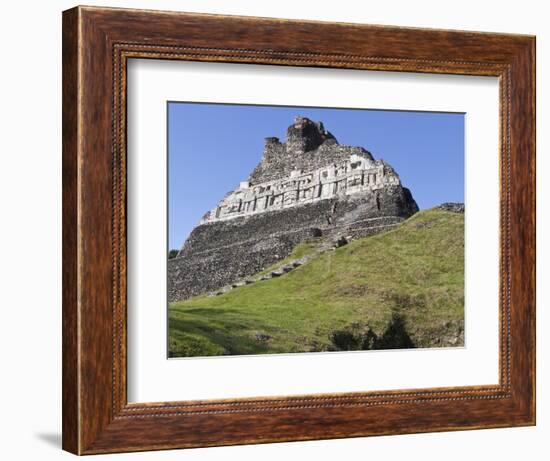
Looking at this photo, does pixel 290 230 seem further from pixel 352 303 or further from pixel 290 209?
pixel 352 303

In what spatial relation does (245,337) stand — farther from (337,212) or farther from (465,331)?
(465,331)

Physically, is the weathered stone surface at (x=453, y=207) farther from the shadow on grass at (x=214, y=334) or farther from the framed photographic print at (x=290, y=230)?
the shadow on grass at (x=214, y=334)

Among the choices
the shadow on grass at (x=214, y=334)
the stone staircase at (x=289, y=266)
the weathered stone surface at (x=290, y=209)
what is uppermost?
the weathered stone surface at (x=290, y=209)

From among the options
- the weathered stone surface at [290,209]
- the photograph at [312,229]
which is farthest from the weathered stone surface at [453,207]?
the weathered stone surface at [290,209]

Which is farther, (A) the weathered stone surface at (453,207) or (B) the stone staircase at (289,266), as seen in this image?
(A) the weathered stone surface at (453,207)

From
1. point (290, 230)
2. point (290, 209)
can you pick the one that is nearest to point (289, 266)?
point (290, 230)

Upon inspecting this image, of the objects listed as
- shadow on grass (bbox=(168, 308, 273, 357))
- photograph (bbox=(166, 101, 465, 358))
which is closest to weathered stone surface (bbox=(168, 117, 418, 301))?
photograph (bbox=(166, 101, 465, 358))
